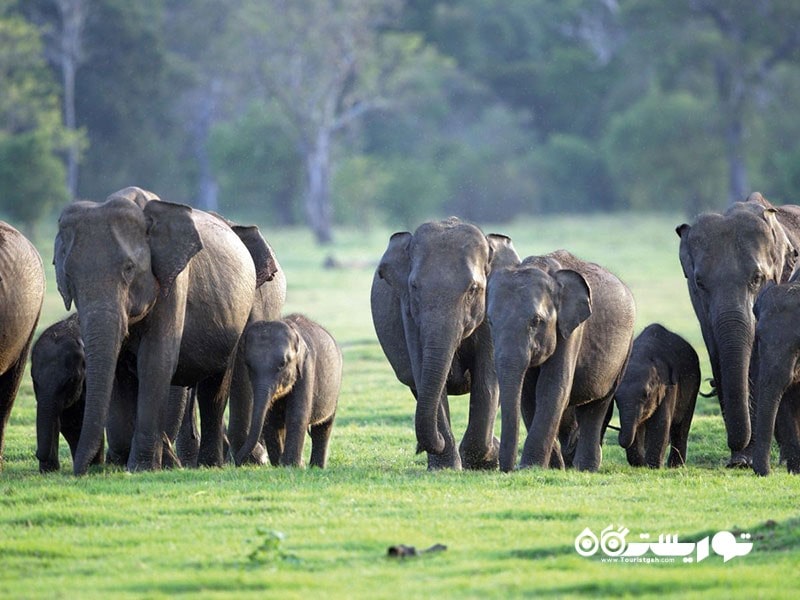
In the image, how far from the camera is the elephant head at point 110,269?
10.7 meters

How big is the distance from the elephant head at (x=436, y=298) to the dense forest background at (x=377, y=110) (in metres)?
38.3

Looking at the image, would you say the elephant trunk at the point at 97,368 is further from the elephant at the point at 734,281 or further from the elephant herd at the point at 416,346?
the elephant at the point at 734,281

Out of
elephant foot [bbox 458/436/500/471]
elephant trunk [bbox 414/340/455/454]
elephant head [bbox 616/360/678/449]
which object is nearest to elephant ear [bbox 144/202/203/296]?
elephant trunk [bbox 414/340/455/454]

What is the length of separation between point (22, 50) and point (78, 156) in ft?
22.1

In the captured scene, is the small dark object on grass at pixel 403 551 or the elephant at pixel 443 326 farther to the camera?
the elephant at pixel 443 326

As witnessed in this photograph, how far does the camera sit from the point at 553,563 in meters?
7.94

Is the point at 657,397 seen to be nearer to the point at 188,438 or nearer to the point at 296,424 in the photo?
the point at 296,424

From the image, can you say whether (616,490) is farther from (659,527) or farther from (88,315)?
(88,315)

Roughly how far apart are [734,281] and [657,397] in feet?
3.69

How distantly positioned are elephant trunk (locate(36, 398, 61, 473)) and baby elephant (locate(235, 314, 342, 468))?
1.35 meters

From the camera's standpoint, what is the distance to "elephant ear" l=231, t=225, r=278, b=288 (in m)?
13.7

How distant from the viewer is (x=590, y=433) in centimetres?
1261

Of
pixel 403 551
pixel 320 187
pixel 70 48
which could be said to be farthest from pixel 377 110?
pixel 403 551

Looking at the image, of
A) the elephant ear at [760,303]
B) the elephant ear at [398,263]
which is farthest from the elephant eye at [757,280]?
the elephant ear at [398,263]
